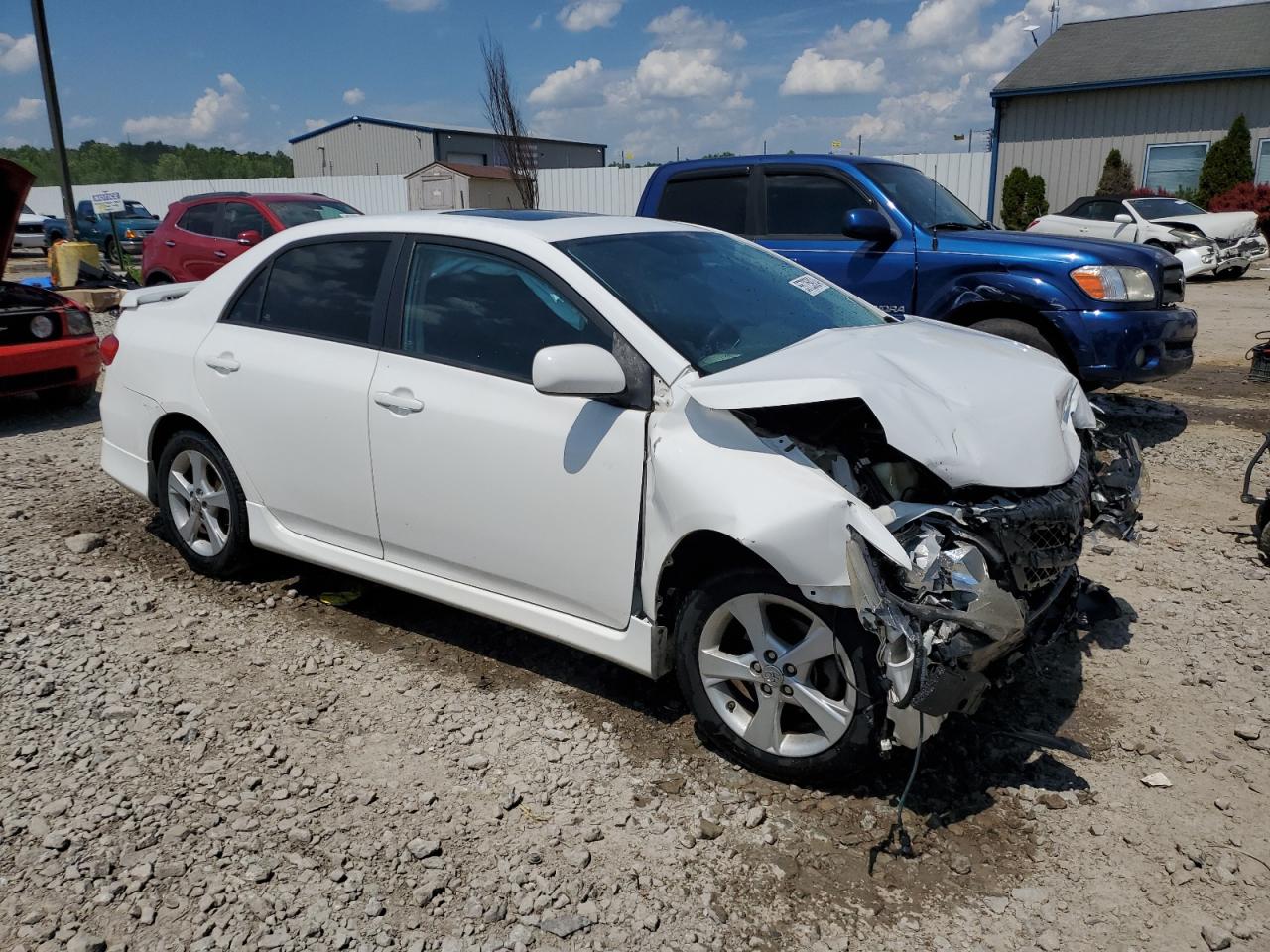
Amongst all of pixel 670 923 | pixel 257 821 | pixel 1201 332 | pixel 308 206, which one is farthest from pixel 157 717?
pixel 1201 332

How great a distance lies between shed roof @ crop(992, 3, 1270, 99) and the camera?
23.6 meters

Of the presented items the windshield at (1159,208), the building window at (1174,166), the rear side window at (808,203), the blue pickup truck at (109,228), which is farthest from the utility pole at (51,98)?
the building window at (1174,166)

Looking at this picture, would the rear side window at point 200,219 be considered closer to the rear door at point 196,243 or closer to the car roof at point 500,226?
the rear door at point 196,243

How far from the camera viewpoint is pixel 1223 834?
295 cm

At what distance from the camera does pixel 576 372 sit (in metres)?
3.12

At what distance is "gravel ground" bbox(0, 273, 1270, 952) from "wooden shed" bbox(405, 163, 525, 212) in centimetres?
2605

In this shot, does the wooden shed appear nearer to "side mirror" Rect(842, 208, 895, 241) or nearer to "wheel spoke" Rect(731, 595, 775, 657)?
"side mirror" Rect(842, 208, 895, 241)

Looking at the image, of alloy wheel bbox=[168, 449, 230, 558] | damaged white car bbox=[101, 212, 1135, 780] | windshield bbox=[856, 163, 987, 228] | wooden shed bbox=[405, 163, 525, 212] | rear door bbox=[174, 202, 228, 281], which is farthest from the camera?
wooden shed bbox=[405, 163, 525, 212]

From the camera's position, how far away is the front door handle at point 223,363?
4.35m

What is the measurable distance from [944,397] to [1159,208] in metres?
18.0

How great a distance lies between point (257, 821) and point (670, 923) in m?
1.30

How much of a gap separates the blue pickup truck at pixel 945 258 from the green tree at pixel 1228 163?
18321 mm

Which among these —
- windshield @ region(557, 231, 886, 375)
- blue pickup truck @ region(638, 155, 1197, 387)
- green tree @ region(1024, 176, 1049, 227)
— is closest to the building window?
green tree @ region(1024, 176, 1049, 227)

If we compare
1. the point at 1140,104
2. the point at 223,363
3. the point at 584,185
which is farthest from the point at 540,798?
A: the point at 1140,104
